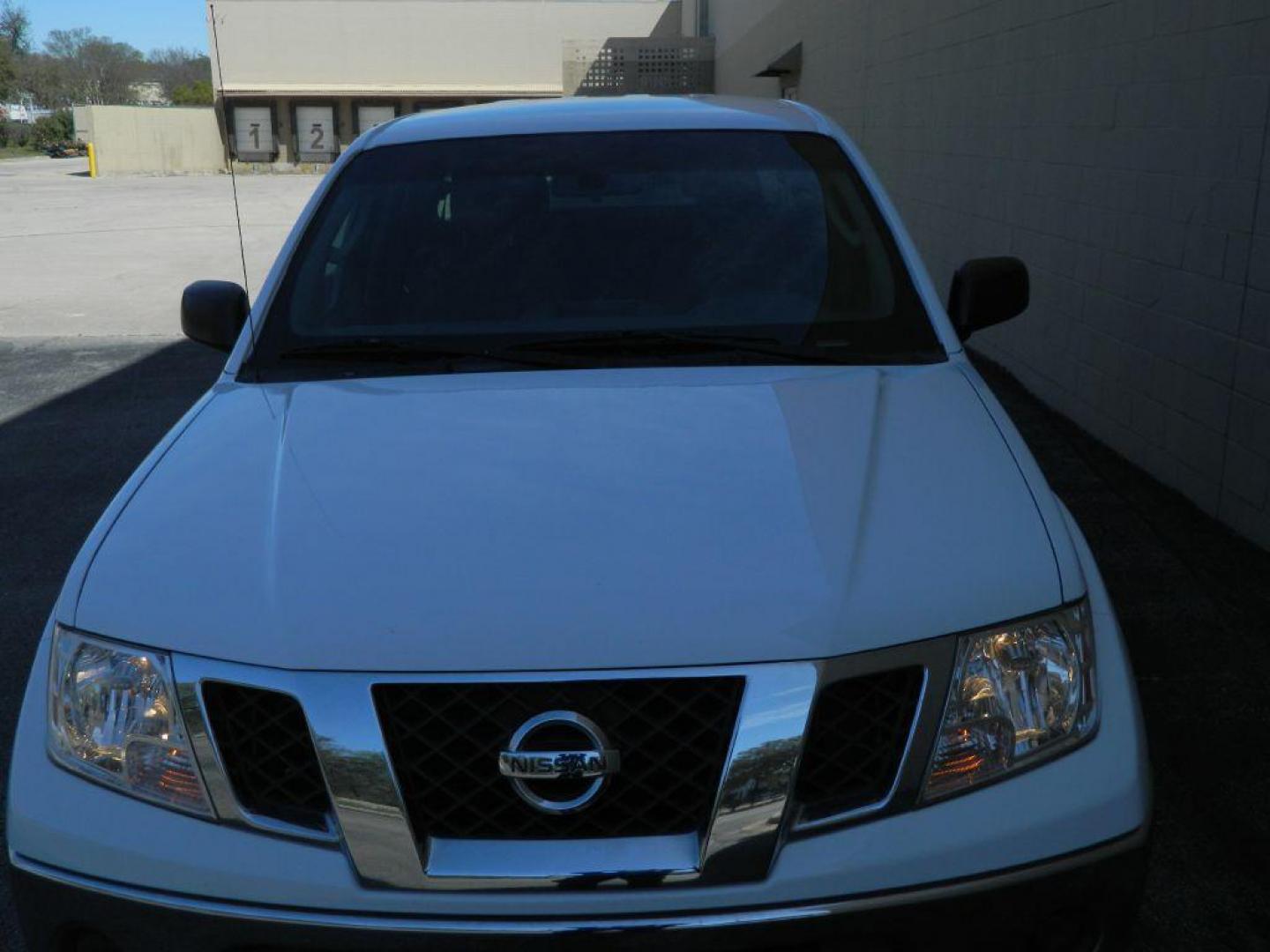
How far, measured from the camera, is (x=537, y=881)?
1923 millimetres

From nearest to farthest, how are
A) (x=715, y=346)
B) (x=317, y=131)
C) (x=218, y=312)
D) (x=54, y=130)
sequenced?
(x=715, y=346) < (x=218, y=312) < (x=317, y=131) < (x=54, y=130)

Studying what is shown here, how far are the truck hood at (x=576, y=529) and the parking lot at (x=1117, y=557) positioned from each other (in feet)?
3.89

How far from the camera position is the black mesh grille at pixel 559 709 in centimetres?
197

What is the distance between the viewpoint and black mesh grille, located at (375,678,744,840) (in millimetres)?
1967

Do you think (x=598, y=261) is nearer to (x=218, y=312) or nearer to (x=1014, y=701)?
(x=218, y=312)

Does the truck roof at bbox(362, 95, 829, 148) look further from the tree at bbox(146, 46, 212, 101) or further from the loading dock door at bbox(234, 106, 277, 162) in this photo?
the tree at bbox(146, 46, 212, 101)

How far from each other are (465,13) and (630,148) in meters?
48.7

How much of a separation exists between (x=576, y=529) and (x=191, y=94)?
302 feet

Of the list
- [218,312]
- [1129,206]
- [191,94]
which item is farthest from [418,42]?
[218,312]

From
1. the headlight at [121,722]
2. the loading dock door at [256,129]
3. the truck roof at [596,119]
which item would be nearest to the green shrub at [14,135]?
the loading dock door at [256,129]

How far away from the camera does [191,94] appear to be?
86812mm

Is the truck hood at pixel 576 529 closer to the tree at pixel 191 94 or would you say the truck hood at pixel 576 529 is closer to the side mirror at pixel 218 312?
the side mirror at pixel 218 312

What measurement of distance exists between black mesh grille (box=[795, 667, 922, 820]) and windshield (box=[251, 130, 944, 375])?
1.16 metres

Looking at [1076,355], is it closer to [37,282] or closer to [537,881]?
[537,881]
